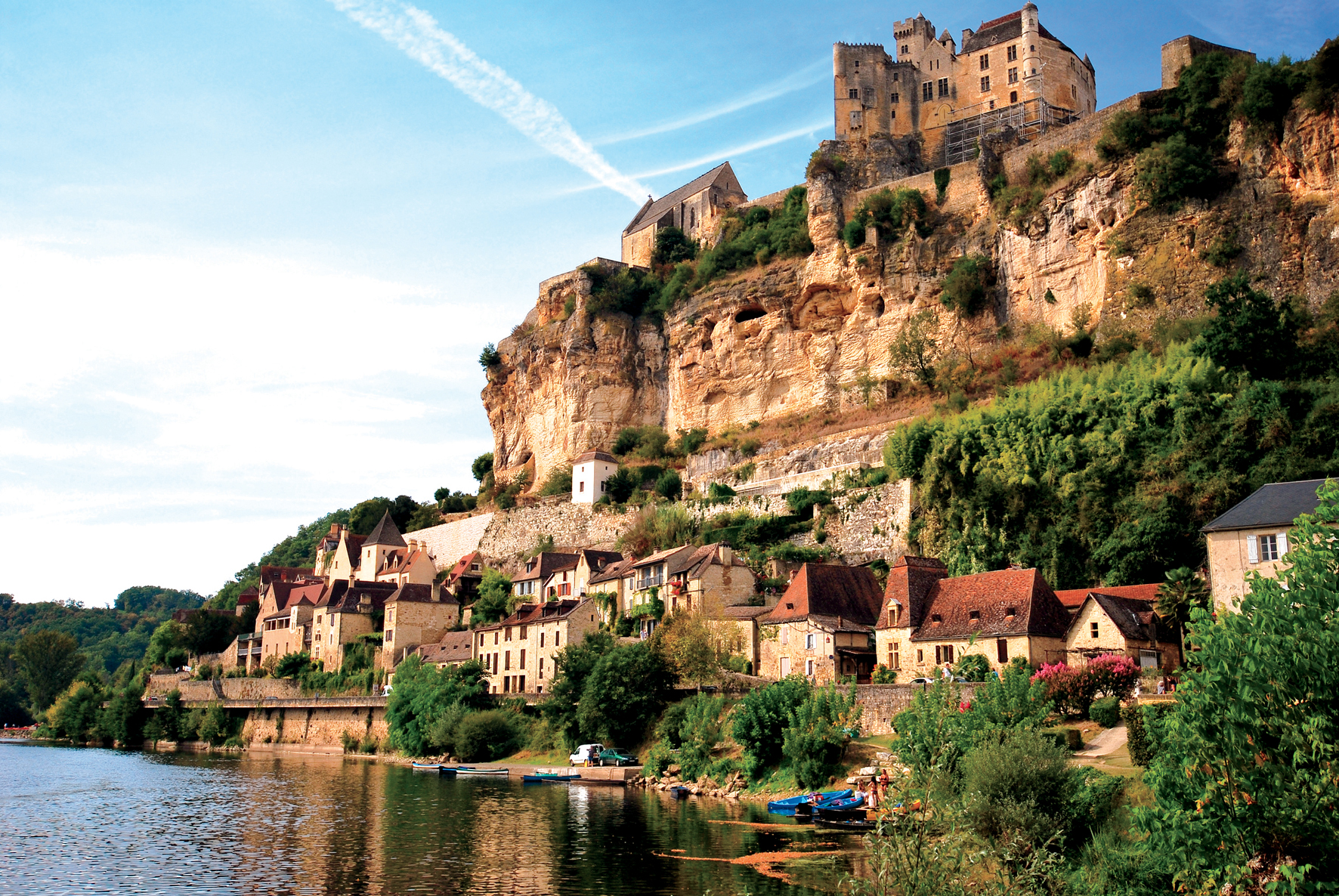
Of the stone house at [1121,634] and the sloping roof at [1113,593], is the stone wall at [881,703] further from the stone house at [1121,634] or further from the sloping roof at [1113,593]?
the sloping roof at [1113,593]

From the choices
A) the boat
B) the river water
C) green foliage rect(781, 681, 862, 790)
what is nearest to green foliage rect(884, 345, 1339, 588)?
green foliage rect(781, 681, 862, 790)

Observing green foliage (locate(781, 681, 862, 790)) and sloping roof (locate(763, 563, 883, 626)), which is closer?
green foliage (locate(781, 681, 862, 790))

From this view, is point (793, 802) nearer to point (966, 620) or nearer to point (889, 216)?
point (966, 620)

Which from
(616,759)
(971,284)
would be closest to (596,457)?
(971,284)

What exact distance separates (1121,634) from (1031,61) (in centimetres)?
4478

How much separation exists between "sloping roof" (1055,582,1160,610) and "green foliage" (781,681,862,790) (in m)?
7.62

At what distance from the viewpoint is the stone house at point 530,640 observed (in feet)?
162

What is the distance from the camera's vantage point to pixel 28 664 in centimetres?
8838

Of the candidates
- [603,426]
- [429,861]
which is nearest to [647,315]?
[603,426]

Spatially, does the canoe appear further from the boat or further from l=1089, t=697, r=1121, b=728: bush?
l=1089, t=697, r=1121, b=728: bush

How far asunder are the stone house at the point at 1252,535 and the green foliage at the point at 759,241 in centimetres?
3733

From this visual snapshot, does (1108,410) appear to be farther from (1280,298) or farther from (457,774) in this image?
(457,774)

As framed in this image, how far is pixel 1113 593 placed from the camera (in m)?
33.6

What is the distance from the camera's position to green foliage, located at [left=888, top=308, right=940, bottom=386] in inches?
2168
